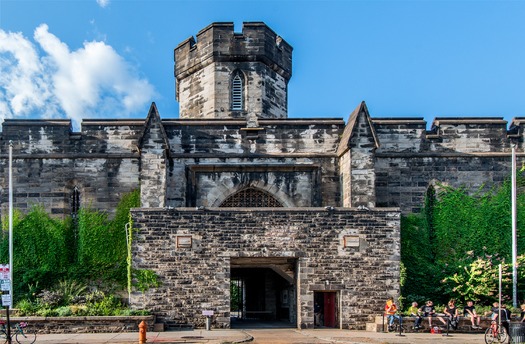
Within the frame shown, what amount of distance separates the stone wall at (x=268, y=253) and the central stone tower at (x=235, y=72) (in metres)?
7.31

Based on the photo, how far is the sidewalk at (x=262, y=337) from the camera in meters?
17.6

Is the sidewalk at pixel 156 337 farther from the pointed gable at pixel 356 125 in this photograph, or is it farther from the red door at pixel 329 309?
the pointed gable at pixel 356 125

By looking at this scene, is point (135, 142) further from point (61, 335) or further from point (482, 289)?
point (482, 289)

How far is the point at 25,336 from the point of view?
1842 centimetres

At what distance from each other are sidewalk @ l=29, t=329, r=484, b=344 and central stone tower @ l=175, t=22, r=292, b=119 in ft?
34.3

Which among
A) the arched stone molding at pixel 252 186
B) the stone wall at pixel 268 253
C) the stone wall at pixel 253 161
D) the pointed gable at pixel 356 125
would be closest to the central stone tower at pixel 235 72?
the stone wall at pixel 253 161

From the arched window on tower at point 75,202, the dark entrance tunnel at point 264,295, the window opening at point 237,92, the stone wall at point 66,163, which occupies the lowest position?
the dark entrance tunnel at point 264,295

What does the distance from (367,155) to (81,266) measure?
10528 millimetres

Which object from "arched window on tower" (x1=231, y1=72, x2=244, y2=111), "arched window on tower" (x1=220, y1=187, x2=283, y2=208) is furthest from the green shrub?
"arched window on tower" (x1=231, y1=72, x2=244, y2=111)

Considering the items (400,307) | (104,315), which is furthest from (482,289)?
(104,315)

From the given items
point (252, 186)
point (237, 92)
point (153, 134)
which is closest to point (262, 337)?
point (252, 186)

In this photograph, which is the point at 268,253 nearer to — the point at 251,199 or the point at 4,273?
the point at 251,199

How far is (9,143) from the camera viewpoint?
23016mm

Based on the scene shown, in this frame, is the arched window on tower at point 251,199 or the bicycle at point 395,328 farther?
the arched window on tower at point 251,199
